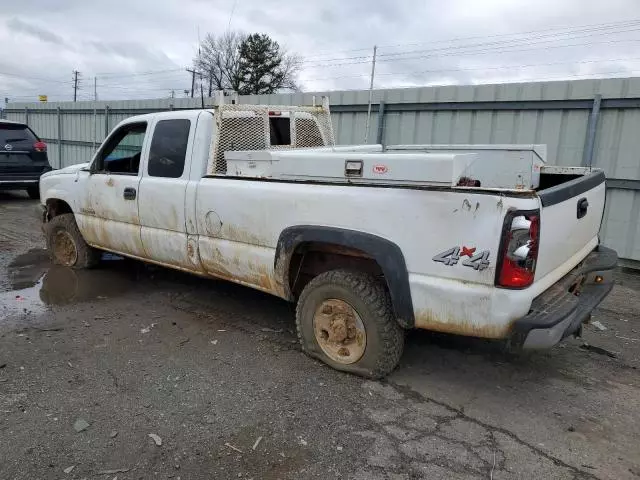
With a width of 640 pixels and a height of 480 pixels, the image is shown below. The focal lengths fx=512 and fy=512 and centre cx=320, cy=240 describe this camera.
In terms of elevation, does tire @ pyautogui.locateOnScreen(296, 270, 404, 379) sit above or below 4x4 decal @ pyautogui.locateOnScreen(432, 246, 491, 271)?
below

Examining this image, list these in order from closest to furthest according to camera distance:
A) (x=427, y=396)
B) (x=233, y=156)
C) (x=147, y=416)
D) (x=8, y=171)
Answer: (x=147, y=416) < (x=427, y=396) < (x=233, y=156) < (x=8, y=171)

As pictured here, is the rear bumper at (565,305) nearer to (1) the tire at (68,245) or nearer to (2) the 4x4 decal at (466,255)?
(2) the 4x4 decal at (466,255)

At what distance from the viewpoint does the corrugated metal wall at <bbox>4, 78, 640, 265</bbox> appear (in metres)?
6.98

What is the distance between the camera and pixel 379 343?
3535mm

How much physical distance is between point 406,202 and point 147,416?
6.91 ft

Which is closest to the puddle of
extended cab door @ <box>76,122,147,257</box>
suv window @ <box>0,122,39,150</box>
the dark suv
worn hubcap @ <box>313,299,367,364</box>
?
extended cab door @ <box>76,122,147,257</box>

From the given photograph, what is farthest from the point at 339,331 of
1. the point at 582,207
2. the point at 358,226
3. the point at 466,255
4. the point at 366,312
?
the point at 582,207

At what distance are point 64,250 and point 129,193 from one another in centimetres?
203

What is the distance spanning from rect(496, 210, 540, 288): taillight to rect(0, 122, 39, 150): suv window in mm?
11636

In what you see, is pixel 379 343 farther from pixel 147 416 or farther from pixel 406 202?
pixel 147 416

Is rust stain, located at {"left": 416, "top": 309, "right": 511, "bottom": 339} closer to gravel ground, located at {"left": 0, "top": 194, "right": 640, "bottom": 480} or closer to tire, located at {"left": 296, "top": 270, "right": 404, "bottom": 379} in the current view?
tire, located at {"left": 296, "top": 270, "right": 404, "bottom": 379}

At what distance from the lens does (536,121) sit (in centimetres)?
760

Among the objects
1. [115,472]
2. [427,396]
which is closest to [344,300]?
[427,396]

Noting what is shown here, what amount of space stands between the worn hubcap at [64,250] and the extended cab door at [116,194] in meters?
0.62
